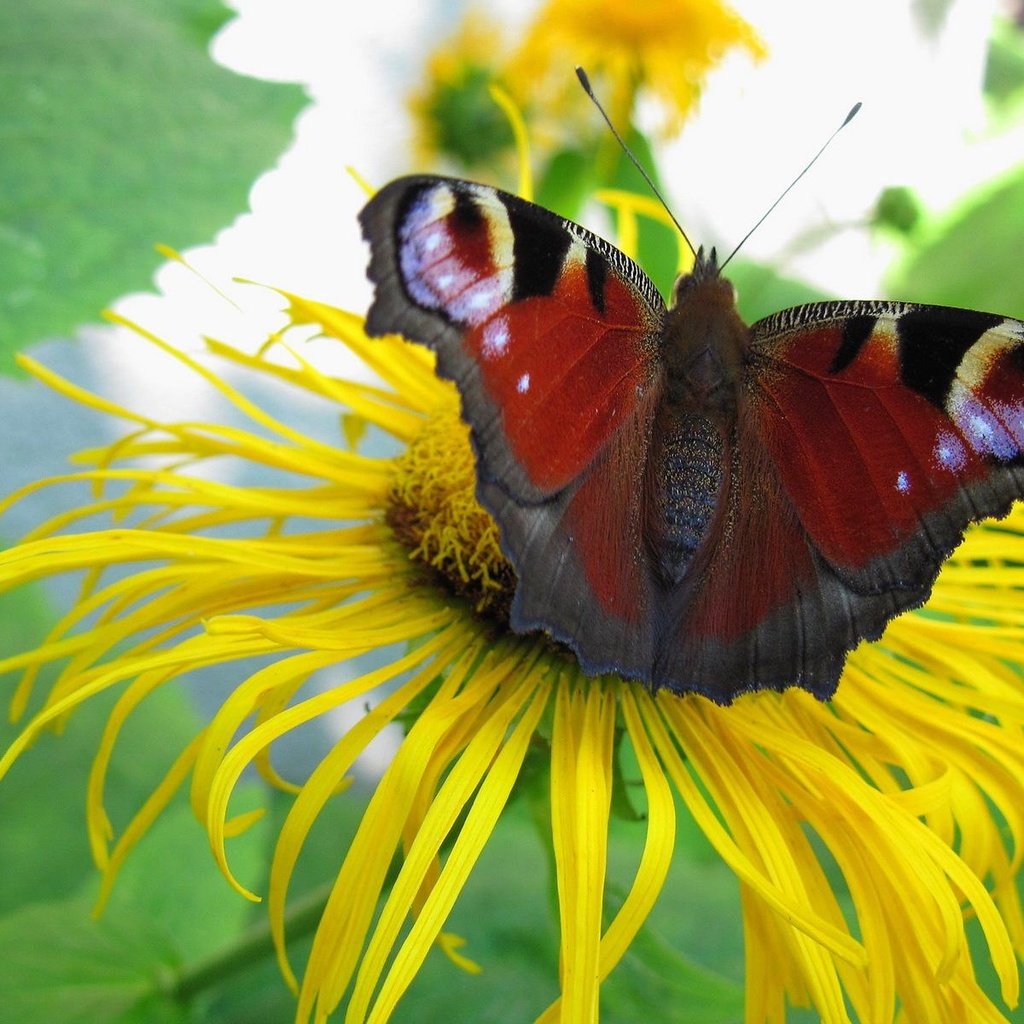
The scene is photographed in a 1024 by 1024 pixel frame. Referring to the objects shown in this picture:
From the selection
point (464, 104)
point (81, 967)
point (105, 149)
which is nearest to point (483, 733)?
point (81, 967)

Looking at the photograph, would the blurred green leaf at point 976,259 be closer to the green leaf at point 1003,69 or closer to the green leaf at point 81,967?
the green leaf at point 1003,69

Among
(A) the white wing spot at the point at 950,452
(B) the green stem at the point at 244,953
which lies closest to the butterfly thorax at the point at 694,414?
(A) the white wing spot at the point at 950,452

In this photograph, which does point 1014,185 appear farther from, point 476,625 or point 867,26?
point 867,26

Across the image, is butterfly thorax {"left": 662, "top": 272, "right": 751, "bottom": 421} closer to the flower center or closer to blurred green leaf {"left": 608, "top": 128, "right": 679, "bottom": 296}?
the flower center

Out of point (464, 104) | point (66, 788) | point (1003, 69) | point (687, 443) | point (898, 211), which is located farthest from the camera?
point (464, 104)

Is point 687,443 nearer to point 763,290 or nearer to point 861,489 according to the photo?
point 861,489

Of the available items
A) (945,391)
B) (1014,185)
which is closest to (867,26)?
(1014,185)
